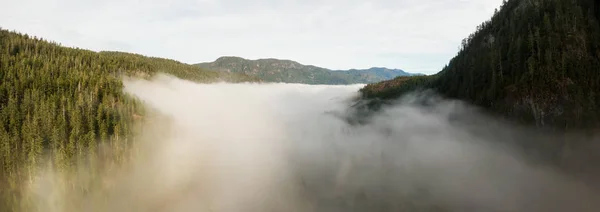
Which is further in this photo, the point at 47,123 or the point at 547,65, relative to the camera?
the point at 47,123

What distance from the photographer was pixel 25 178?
→ 534ft

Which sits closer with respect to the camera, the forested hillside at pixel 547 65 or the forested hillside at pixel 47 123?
the forested hillside at pixel 547 65

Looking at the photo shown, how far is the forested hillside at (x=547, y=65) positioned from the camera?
152 metres

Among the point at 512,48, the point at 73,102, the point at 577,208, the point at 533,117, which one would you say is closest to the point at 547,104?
the point at 533,117

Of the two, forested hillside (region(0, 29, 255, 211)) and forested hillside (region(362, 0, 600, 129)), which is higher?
forested hillside (region(362, 0, 600, 129))

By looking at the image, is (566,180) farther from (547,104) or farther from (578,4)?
(578,4)

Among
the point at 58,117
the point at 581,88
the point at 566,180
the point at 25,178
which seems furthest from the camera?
the point at 566,180

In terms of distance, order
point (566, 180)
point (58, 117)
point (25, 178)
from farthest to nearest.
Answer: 1. point (566, 180)
2. point (58, 117)
3. point (25, 178)

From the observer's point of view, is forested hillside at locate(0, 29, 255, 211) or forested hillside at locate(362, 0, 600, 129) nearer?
forested hillside at locate(362, 0, 600, 129)

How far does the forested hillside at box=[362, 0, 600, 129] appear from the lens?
497 feet

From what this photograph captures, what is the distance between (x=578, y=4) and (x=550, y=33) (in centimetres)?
1852

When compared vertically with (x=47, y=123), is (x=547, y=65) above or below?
above

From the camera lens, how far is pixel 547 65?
156m

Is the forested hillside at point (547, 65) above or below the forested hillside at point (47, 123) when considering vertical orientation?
above
